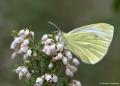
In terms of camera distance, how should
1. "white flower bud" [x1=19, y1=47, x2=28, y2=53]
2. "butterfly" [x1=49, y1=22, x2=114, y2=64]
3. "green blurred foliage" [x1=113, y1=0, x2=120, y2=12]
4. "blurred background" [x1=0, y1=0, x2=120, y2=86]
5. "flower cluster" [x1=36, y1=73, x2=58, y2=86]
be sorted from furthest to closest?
"blurred background" [x1=0, y1=0, x2=120, y2=86] → "green blurred foliage" [x1=113, y1=0, x2=120, y2=12] → "butterfly" [x1=49, y1=22, x2=114, y2=64] → "white flower bud" [x1=19, y1=47, x2=28, y2=53] → "flower cluster" [x1=36, y1=73, x2=58, y2=86]

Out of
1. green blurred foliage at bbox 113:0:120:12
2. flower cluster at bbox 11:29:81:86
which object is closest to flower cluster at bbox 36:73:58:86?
flower cluster at bbox 11:29:81:86

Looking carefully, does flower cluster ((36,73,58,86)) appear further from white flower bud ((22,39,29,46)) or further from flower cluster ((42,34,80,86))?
white flower bud ((22,39,29,46))

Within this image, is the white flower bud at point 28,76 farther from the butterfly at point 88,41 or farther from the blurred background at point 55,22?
the blurred background at point 55,22

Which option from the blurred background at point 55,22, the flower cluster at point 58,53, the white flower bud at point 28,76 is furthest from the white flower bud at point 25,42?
the blurred background at point 55,22

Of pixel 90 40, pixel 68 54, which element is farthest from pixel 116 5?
pixel 68 54

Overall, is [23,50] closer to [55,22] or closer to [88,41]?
[88,41]

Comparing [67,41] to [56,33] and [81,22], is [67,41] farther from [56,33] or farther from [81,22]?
[81,22]

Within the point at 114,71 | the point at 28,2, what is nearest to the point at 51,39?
the point at 114,71
